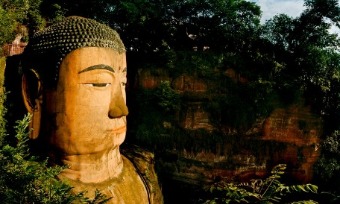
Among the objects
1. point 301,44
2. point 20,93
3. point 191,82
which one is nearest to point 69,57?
point 20,93

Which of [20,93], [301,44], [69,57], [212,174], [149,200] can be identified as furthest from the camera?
[301,44]

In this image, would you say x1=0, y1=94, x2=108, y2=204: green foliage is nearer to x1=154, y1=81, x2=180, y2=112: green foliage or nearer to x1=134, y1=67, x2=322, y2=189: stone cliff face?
x1=154, y1=81, x2=180, y2=112: green foliage

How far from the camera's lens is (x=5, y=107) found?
577cm

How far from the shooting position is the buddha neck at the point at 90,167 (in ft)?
17.3

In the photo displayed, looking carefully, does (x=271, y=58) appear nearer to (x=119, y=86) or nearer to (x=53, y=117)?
(x=119, y=86)

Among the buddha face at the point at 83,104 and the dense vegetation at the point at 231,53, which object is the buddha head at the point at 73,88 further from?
the dense vegetation at the point at 231,53

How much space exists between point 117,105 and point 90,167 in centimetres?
105

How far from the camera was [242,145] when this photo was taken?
9.23 m

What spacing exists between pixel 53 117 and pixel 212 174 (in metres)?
5.21

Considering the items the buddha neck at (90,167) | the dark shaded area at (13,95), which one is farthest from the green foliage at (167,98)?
the dark shaded area at (13,95)

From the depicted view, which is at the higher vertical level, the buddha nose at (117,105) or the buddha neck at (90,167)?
the buddha nose at (117,105)

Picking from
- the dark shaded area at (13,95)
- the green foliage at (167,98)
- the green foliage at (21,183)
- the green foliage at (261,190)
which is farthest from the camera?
the green foliage at (167,98)

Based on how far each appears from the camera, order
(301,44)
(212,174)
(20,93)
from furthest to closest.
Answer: (301,44)
(212,174)
(20,93)

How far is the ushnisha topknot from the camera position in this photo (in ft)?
16.9
